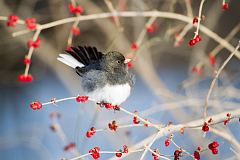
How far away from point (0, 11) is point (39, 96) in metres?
2.25

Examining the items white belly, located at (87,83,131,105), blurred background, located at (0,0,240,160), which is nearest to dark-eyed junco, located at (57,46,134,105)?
white belly, located at (87,83,131,105)

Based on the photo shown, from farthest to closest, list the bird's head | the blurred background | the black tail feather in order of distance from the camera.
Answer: the blurred background → the black tail feather → the bird's head

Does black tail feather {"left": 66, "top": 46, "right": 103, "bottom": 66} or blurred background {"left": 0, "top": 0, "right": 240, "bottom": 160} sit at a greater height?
blurred background {"left": 0, "top": 0, "right": 240, "bottom": 160}

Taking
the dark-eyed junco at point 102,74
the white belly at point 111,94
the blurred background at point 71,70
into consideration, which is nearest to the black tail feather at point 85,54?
the dark-eyed junco at point 102,74

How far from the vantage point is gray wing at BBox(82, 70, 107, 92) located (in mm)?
2990

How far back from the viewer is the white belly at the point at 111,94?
2.90 m

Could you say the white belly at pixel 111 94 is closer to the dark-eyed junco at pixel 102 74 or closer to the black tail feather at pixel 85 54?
the dark-eyed junco at pixel 102 74

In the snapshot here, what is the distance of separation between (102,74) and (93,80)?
9 cm

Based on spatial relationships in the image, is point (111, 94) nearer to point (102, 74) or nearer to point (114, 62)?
point (102, 74)

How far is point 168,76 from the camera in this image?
7.71 metres

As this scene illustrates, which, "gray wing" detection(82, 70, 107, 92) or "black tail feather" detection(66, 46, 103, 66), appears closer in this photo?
"gray wing" detection(82, 70, 107, 92)

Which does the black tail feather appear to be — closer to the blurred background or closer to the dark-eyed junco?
the dark-eyed junco

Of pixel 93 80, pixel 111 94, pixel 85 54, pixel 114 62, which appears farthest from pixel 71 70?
pixel 111 94

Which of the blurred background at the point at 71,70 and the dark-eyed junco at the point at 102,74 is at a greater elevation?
the blurred background at the point at 71,70
